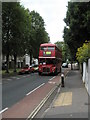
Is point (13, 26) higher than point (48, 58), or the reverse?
point (13, 26)

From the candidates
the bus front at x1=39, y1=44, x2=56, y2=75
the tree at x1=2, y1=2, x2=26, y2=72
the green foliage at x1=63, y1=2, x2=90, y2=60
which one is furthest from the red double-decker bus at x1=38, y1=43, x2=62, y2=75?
the green foliage at x1=63, y1=2, x2=90, y2=60

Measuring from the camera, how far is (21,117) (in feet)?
36.3

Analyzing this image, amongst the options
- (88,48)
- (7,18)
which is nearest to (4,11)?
(7,18)

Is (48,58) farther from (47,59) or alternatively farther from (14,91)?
(14,91)

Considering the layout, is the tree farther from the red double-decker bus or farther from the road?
the road

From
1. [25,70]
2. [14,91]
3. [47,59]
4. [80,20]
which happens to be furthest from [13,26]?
[14,91]

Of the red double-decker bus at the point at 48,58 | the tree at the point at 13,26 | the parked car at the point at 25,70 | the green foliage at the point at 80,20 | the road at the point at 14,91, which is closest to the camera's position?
the road at the point at 14,91

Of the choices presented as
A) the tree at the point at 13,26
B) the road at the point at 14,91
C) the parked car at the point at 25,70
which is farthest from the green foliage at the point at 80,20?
the parked car at the point at 25,70

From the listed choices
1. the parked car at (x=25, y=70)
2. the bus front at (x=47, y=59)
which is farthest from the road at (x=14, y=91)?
the parked car at (x=25, y=70)

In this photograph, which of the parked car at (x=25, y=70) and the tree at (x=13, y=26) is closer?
the tree at (x=13, y=26)

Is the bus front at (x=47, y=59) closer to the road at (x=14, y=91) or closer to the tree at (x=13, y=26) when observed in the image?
the tree at (x=13, y=26)

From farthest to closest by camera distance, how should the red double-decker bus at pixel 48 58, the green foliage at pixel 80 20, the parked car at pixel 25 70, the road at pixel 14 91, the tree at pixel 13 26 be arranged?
the parked car at pixel 25 70, the tree at pixel 13 26, the red double-decker bus at pixel 48 58, the green foliage at pixel 80 20, the road at pixel 14 91

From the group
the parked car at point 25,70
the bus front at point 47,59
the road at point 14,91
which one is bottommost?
the road at point 14,91

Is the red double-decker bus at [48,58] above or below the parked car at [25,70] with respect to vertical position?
above
